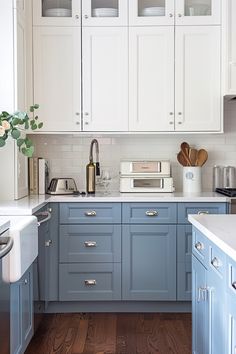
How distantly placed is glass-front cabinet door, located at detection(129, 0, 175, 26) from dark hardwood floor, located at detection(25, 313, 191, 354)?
2258 mm

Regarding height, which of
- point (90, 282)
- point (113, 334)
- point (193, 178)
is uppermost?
point (193, 178)

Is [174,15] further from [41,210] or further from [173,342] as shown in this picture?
[173,342]

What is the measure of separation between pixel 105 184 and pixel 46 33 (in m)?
1.31

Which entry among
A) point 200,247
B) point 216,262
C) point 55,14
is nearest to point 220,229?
point 216,262

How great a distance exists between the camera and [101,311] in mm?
3775

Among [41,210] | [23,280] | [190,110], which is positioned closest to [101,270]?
[41,210]

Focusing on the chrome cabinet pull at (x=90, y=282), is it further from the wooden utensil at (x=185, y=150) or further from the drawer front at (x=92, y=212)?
the wooden utensil at (x=185, y=150)

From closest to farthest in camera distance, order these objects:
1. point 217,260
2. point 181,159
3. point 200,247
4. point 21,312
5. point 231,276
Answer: point 231,276, point 217,260, point 200,247, point 21,312, point 181,159

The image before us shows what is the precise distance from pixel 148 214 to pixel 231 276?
196 centimetres

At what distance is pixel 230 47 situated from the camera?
379 centimetres

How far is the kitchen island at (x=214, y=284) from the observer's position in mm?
1713

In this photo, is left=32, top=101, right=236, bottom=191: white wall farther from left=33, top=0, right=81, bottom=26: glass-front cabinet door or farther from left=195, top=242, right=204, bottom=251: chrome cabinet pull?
left=195, top=242, right=204, bottom=251: chrome cabinet pull

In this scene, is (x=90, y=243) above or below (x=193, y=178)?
below

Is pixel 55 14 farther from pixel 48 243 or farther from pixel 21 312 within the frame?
pixel 21 312
